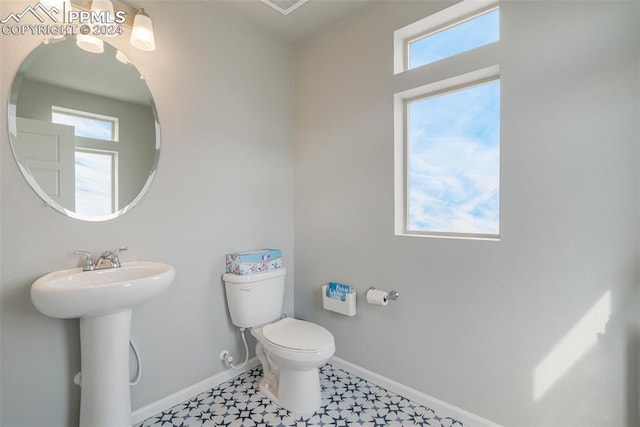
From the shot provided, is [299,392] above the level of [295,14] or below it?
below

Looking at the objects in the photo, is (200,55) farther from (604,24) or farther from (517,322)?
(517,322)

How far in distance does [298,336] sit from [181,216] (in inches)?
39.6

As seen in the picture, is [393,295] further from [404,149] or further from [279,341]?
[404,149]

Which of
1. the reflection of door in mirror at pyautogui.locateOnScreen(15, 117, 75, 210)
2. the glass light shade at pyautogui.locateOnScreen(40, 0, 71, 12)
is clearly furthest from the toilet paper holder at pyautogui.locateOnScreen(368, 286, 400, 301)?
the glass light shade at pyautogui.locateOnScreen(40, 0, 71, 12)

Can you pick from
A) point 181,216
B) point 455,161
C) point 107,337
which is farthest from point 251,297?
point 455,161

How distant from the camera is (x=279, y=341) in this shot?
170 cm

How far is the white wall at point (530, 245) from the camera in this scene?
48.3 inches

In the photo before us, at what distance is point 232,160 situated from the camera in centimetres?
207

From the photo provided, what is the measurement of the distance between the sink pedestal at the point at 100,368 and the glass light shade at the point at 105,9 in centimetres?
141

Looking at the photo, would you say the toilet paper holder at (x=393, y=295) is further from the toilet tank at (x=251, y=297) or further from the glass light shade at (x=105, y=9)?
the glass light shade at (x=105, y=9)

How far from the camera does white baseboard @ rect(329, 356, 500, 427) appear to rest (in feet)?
5.22

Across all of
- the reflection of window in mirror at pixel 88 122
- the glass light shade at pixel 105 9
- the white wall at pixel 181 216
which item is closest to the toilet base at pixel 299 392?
the white wall at pixel 181 216

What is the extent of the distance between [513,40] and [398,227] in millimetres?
1127

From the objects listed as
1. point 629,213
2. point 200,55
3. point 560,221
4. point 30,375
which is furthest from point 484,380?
point 200,55
